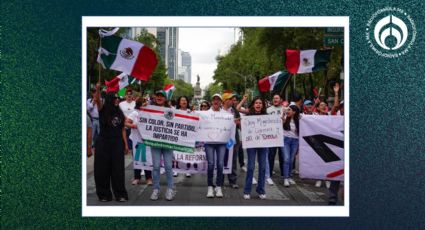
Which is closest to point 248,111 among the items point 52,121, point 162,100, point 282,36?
point 162,100

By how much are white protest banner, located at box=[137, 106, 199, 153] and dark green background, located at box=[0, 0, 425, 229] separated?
279 centimetres

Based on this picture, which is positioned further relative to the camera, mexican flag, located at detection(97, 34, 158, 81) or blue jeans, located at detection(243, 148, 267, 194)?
blue jeans, located at detection(243, 148, 267, 194)

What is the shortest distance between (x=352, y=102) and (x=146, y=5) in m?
2.50

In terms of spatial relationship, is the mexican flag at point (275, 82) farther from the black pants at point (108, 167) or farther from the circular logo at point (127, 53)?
the circular logo at point (127, 53)

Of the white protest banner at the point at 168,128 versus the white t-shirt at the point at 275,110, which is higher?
the white t-shirt at the point at 275,110

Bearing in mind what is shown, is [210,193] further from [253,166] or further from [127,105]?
[127,105]

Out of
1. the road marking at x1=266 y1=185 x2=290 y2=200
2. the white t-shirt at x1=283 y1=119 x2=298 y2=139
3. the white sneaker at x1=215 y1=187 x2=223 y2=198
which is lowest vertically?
the road marking at x1=266 y1=185 x2=290 y2=200

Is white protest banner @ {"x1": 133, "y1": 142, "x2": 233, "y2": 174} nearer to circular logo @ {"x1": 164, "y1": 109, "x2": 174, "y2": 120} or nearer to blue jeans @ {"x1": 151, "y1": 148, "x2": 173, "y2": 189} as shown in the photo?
blue jeans @ {"x1": 151, "y1": 148, "x2": 173, "y2": 189}

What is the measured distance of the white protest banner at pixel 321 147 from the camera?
9195mm

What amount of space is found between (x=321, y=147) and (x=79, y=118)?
4222mm

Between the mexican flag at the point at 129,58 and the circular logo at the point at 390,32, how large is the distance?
321 cm

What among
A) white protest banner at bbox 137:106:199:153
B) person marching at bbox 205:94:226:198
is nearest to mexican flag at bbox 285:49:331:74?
person marching at bbox 205:94:226:198

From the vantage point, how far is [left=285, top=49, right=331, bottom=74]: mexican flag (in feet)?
35.7

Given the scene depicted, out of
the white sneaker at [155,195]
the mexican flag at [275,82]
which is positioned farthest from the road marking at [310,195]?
the mexican flag at [275,82]
